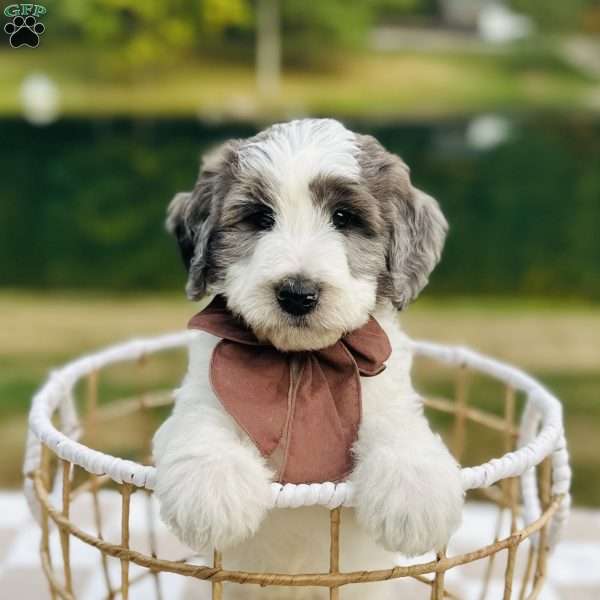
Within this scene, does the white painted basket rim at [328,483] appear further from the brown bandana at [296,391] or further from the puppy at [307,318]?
the brown bandana at [296,391]

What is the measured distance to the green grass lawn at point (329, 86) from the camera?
8086 mm

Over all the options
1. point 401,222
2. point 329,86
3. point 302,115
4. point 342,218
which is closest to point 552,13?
point 329,86

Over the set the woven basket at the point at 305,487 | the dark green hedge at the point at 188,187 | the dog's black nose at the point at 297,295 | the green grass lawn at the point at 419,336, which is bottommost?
the green grass lawn at the point at 419,336

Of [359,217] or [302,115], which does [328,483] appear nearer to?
[359,217]

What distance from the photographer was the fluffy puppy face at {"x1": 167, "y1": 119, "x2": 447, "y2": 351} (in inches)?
71.9

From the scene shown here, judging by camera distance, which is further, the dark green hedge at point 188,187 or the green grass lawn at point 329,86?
the green grass lawn at point 329,86

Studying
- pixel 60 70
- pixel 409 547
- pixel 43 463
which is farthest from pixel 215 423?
pixel 60 70

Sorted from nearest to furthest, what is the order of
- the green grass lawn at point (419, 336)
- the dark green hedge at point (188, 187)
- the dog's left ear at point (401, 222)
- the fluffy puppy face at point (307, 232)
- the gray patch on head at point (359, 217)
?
the fluffy puppy face at point (307, 232) → the gray patch on head at point (359, 217) → the dog's left ear at point (401, 222) → the green grass lawn at point (419, 336) → the dark green hedge at point (188, 187)

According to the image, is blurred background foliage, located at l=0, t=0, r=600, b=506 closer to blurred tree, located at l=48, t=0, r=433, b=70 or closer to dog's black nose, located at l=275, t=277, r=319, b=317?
blurred tree, located at l=48, t=0, r=433, b=70

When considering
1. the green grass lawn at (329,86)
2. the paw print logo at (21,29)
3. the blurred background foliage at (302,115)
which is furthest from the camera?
the green grass lawn at (329,86)

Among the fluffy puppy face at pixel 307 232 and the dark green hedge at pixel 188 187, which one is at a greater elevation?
the fluffy puppy face at pixel 307 232

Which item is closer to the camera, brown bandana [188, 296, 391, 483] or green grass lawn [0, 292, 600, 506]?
brown bandana [188, 296, 391, 483]

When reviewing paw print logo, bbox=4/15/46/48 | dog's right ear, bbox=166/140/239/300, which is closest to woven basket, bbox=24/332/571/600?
dog's right ear, bbox=166/140/239/300

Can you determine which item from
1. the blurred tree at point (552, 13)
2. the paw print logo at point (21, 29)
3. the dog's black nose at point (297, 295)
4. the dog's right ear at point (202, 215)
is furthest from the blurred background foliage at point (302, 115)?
the dog's black nose at point (297, 295)
